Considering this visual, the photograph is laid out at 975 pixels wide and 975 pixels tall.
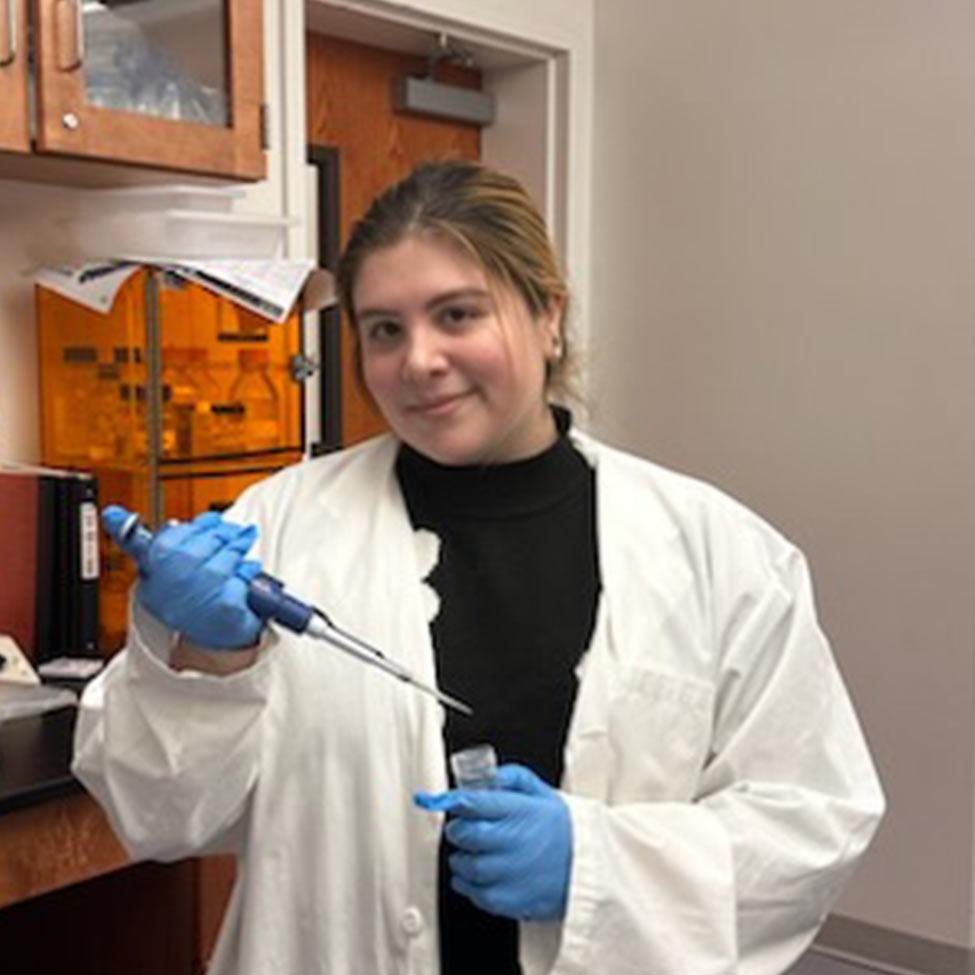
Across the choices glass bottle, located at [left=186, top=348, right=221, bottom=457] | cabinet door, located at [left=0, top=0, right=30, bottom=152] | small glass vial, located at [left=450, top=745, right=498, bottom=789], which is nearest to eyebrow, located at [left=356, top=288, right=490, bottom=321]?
small glass vial, located at [left=450, top=745, right=498, bottom=789]

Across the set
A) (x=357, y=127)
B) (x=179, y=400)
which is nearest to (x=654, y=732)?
(x=179, y=400)

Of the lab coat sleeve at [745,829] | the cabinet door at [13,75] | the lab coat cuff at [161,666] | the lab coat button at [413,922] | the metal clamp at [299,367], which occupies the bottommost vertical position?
the lab coat button at [413,922]

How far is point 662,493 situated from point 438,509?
0.20 meters

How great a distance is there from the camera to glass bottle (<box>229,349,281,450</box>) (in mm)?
1921

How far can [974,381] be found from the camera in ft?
7.61

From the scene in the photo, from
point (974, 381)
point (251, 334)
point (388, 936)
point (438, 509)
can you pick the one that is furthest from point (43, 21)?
point (974, 381)

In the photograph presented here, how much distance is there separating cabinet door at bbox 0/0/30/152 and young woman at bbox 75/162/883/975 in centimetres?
61

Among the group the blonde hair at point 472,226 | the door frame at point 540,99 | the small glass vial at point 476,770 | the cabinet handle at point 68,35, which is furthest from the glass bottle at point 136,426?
the small glass vial at point 476,770

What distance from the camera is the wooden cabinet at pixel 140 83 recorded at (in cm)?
154

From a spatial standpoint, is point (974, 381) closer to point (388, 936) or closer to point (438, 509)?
point (438, 509)

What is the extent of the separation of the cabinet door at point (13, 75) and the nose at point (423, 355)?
0.73 m

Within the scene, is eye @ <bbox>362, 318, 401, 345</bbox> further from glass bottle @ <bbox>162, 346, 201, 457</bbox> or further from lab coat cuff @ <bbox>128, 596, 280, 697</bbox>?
glass bottle @ <bbox>162, 346, 201, 457</bbox>

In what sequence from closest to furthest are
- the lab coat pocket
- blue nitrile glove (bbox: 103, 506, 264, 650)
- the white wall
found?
1. blue nitrile glove (bbox: 103, 506, 264, 650)
2. the lab coat pocket
3. the white wall

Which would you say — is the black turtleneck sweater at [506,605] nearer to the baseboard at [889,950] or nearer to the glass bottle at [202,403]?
the glass bottle at [202,403]
